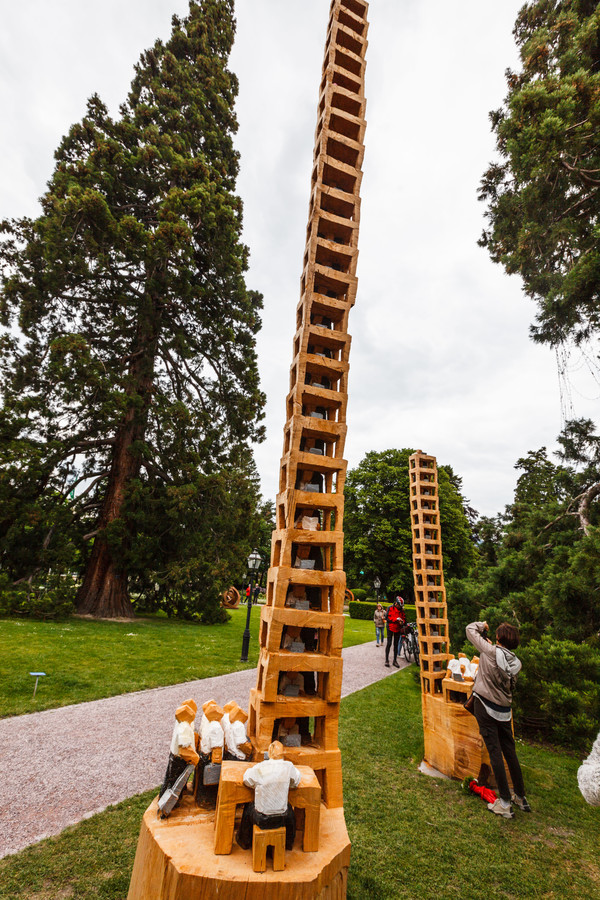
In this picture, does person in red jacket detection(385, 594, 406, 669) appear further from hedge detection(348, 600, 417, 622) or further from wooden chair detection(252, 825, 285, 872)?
hedge detection(348, 600, 417, 622)

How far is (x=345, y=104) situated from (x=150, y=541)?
15.5m

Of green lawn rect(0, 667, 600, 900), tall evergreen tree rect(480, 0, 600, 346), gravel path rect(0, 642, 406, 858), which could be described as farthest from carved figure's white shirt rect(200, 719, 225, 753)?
tall evergreen tree rect(480, 0, 600, 346)

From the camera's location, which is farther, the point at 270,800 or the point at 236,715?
the point at 236,715

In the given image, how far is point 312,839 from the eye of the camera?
1725mm

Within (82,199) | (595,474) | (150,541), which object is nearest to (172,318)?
(82,199)

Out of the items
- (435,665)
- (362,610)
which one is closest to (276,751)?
(435,665)

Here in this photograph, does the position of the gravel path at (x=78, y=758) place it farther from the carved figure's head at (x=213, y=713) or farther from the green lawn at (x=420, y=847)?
the carved figure's head at (x=213, y=713)

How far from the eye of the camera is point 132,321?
1758 centimetres

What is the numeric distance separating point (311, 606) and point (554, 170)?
8853 millimetres

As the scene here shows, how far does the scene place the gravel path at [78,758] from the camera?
3.68 meters

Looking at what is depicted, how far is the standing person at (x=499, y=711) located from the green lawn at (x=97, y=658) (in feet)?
19.9

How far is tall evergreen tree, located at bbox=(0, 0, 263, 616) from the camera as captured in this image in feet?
48.6

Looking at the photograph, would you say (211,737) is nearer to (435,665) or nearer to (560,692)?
(435,665)

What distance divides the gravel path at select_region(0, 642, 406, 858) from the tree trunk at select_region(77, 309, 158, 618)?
9.67 metres
